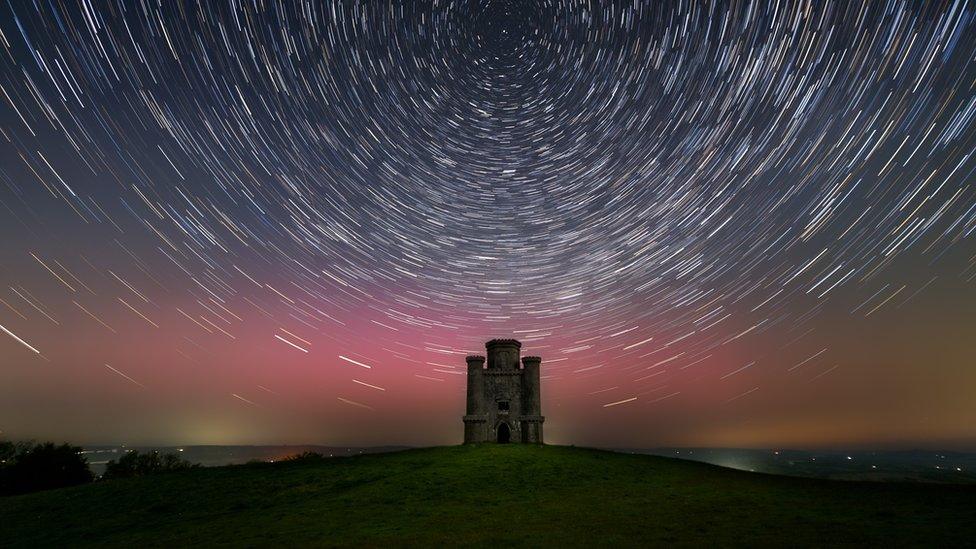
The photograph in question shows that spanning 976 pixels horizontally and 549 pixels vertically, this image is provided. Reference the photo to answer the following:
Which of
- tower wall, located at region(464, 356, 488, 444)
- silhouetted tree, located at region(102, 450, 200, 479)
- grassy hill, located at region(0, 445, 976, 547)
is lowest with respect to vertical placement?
grassy hill, located at region(0, 445, 976, 547)

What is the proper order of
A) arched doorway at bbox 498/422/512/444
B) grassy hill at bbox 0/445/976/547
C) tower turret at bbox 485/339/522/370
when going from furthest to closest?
tower turret at bbox 485/339/522/370 → arched doorway at bbox 498/422/512/444 → grassy hill at bbox 0/445/976/547

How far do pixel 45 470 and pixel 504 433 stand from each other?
50.0 meters

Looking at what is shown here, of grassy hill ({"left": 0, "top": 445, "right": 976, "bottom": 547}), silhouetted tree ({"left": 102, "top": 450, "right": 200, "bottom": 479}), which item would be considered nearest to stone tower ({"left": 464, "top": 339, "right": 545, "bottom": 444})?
grassy hill ({"left": 0, "top": 445, "right": 976, "bottom": 547})

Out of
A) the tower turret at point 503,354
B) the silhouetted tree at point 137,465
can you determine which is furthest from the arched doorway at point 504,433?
the silhouetted tree at point 137,465

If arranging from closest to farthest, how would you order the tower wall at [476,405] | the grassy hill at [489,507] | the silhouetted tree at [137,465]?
the grassy hill at [489,507]
the tower wall at [476,405]
the silhouetted tree at [137,465]

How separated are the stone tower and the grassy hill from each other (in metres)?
13.6

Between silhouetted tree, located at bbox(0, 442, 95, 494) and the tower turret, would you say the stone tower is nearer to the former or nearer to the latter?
the tower turret

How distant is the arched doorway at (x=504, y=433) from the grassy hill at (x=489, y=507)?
47.3 ft

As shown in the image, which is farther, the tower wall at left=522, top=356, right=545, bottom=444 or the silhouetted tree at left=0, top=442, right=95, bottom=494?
the tower wall at left=522, top=356, right=545, bottom=444

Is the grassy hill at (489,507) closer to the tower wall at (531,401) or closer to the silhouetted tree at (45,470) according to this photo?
the tower wall at (531,401)

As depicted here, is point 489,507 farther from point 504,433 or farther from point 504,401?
point 504,401

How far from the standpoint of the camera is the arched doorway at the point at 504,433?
53978mm

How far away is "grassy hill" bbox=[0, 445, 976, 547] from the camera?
19422 mm

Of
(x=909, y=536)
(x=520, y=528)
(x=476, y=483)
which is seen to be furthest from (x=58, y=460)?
(x=909, y=536)
